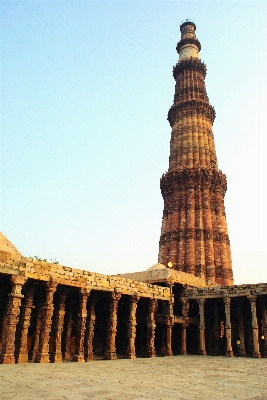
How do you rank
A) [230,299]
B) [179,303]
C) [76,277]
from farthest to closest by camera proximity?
1. [179,303]
2. [230,299]
3. [76,277]

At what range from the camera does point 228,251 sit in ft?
110

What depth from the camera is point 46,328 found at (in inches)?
560

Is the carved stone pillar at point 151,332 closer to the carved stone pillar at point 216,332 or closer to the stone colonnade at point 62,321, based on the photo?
the stone colonnade at point 62,321

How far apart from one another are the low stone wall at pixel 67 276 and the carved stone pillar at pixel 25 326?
1394mm

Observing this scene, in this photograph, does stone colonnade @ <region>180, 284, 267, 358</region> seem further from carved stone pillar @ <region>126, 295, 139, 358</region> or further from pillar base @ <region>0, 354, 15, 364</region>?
pillar base @ <region>0, 354, 15, 364</region>

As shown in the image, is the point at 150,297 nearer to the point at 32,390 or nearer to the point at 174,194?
→ the point at 32,390

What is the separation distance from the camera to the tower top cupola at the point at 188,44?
44.1 m

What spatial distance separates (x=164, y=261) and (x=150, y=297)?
48.4 ft

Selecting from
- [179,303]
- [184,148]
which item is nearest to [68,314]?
[179,303]

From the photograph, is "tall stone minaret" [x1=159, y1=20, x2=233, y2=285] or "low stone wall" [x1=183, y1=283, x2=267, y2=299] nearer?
"low stone wall" [x1=183, y1=283, x2=267, y2=299]

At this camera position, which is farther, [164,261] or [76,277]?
[164,261]

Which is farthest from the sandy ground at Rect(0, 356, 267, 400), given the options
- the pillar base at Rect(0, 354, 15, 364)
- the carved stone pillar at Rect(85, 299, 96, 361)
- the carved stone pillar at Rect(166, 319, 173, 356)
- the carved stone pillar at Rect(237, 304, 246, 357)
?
the carved stone pillar at Rect(237, 304, 246, 357)

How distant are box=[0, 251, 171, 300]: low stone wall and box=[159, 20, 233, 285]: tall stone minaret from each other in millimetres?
13293

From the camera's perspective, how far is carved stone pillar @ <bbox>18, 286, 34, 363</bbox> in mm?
13884
